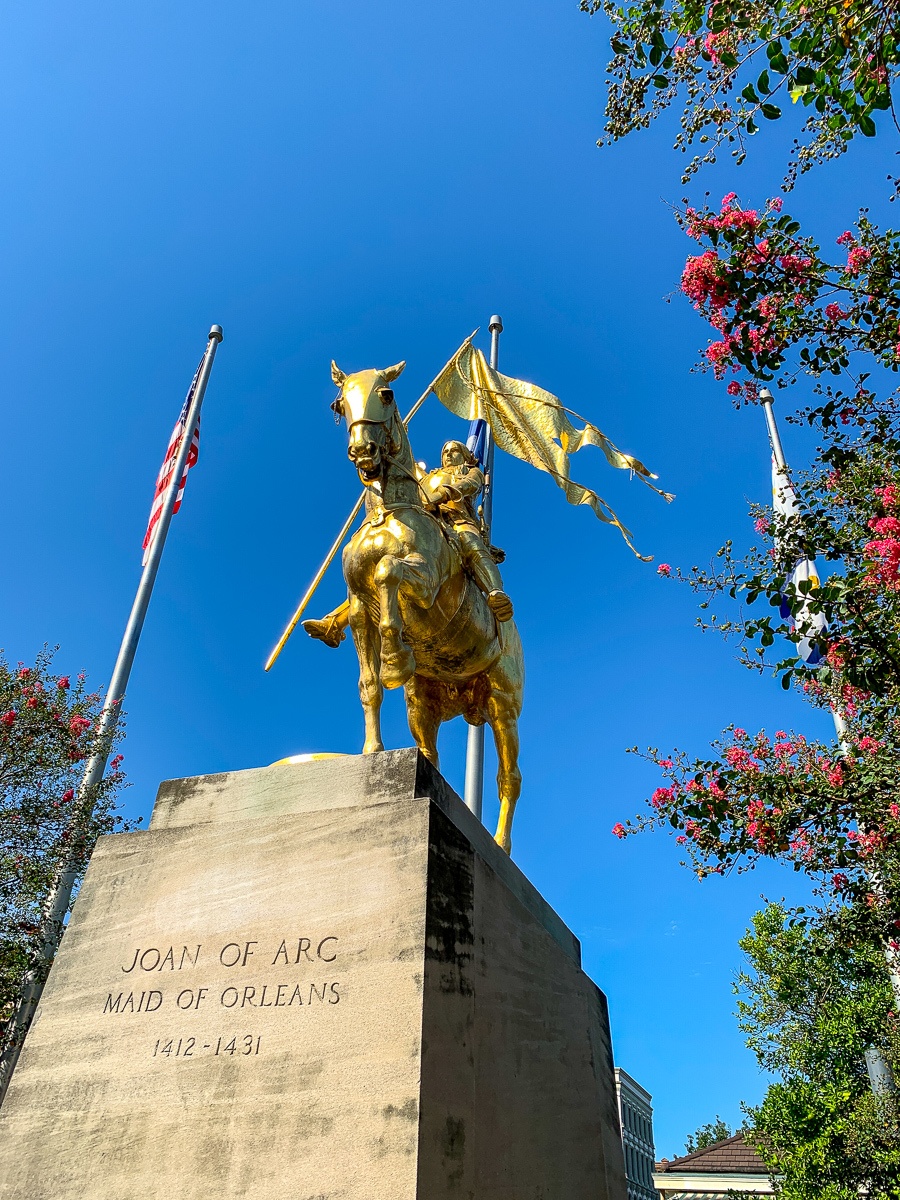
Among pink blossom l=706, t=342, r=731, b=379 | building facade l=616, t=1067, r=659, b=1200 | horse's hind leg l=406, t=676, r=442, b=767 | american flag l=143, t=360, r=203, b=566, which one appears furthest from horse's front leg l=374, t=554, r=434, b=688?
building facade l=616, t=1067, r=659, b=1200

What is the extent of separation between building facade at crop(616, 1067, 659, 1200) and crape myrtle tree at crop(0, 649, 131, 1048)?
52.5m

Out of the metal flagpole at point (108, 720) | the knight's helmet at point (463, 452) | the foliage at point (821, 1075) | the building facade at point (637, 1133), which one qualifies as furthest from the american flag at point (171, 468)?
the building facade at point (637, 1133)

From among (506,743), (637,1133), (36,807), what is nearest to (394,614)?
(506,743)

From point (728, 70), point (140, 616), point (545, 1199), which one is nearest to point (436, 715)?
point (545, 1199)

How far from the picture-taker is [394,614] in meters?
6.46

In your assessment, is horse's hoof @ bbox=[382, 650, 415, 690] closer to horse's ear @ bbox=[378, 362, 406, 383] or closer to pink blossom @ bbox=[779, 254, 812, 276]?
horse's ear @ bbox=[378, 362, 406, 383]

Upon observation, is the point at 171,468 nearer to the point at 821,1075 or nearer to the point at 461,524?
the point at 461,524

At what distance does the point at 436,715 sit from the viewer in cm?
830

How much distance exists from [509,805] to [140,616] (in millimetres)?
11780

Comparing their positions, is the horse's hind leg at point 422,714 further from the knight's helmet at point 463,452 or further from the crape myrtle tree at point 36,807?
the crape myrtle tree at point 36,807

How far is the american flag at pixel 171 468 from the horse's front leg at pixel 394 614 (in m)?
13.0

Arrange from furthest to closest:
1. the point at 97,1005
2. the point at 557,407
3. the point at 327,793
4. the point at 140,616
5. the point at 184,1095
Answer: the point at 140,616, the point at 557,407, the point at 327,793, the point at 97,1005, the point at 184,1095

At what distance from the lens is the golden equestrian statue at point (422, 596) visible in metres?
6.54

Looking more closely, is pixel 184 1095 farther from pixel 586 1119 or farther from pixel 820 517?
pixel 820 517
